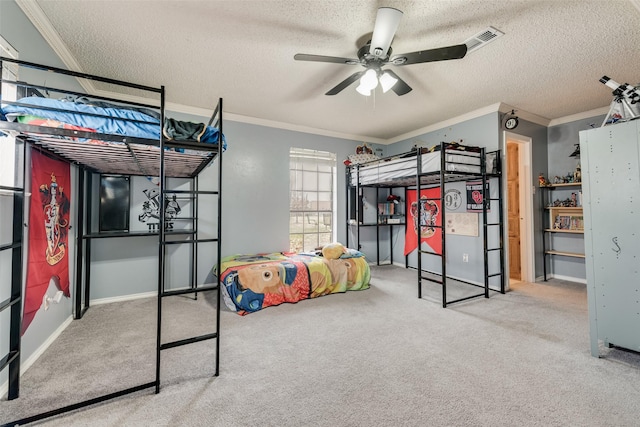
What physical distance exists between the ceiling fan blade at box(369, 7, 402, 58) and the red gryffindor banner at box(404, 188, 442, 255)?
2.68m

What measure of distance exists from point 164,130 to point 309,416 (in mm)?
1877

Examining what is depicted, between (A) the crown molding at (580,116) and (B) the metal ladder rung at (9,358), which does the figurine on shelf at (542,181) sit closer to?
(A) the crown molding at (580,116)

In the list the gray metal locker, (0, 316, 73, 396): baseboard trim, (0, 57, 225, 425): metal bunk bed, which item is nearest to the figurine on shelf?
the gray metal locker

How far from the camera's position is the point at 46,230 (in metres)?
2.22

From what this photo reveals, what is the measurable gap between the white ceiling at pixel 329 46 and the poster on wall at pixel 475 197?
43.6 inches

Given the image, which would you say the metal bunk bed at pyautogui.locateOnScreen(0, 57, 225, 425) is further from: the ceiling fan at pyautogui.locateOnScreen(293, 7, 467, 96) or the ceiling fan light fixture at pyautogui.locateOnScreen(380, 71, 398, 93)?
the ceiling fan light fixture at pyautogui.locateOnScreen(380, 71, 398, 93)

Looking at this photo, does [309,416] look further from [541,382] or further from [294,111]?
[294,111]

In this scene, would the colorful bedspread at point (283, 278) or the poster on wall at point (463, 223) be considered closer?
the colorful bedspread at point (283, 278)

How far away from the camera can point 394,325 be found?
2701 millimetres

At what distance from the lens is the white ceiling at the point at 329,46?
1996mm

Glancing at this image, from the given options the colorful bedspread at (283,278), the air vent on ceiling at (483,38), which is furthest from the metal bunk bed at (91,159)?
the air vent on ceiling at (483,38)

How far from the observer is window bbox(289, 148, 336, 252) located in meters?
4.75

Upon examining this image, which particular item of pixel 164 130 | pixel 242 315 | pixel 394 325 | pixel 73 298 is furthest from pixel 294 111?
pixel 73 298

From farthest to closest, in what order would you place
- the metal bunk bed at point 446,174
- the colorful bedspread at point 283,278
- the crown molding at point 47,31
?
the metal bunk bed at point 446,174, the colorful bedspread at point 283,278, the crown molding at point 47,31
